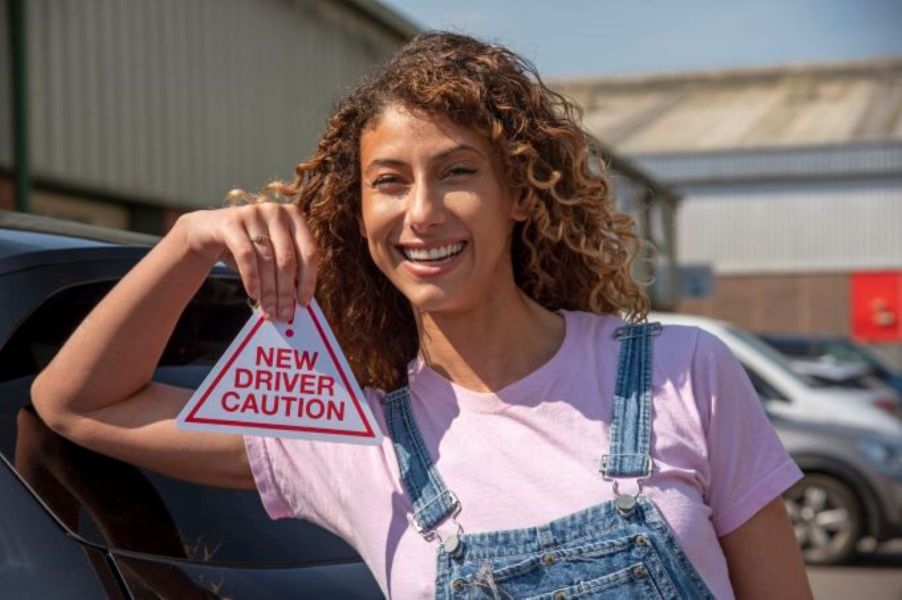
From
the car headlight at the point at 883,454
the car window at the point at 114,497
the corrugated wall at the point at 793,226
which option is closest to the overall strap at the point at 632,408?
the car window at the point at 114,497

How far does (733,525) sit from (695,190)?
142 ft

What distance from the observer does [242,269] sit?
216 centimetres

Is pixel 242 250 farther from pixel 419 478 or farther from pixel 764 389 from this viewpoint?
pixel 764 389

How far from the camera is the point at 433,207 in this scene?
2.21 meters

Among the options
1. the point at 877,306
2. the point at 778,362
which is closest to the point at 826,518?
the point at 778,362

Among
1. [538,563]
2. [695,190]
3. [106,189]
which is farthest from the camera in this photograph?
[695,190]

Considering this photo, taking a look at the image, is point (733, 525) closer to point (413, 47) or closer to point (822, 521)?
point (413, 47)

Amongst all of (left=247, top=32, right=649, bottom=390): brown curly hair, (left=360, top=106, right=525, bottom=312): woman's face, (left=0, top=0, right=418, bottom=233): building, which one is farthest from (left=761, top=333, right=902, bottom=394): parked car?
(left=360, top=106, right=525, bottom=312): woman's face

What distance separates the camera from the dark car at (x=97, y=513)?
209 cm

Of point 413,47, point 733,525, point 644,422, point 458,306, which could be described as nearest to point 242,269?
point 458,306

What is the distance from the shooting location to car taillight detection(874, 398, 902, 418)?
10.8 meters

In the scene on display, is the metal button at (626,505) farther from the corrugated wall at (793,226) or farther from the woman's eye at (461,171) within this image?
the corrugated wall at (793,226)

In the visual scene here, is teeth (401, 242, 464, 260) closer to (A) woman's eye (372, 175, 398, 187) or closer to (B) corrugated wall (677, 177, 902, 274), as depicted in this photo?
(A) woman's eye (372, 175, 398, 187)

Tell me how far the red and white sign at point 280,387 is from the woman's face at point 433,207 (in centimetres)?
16
